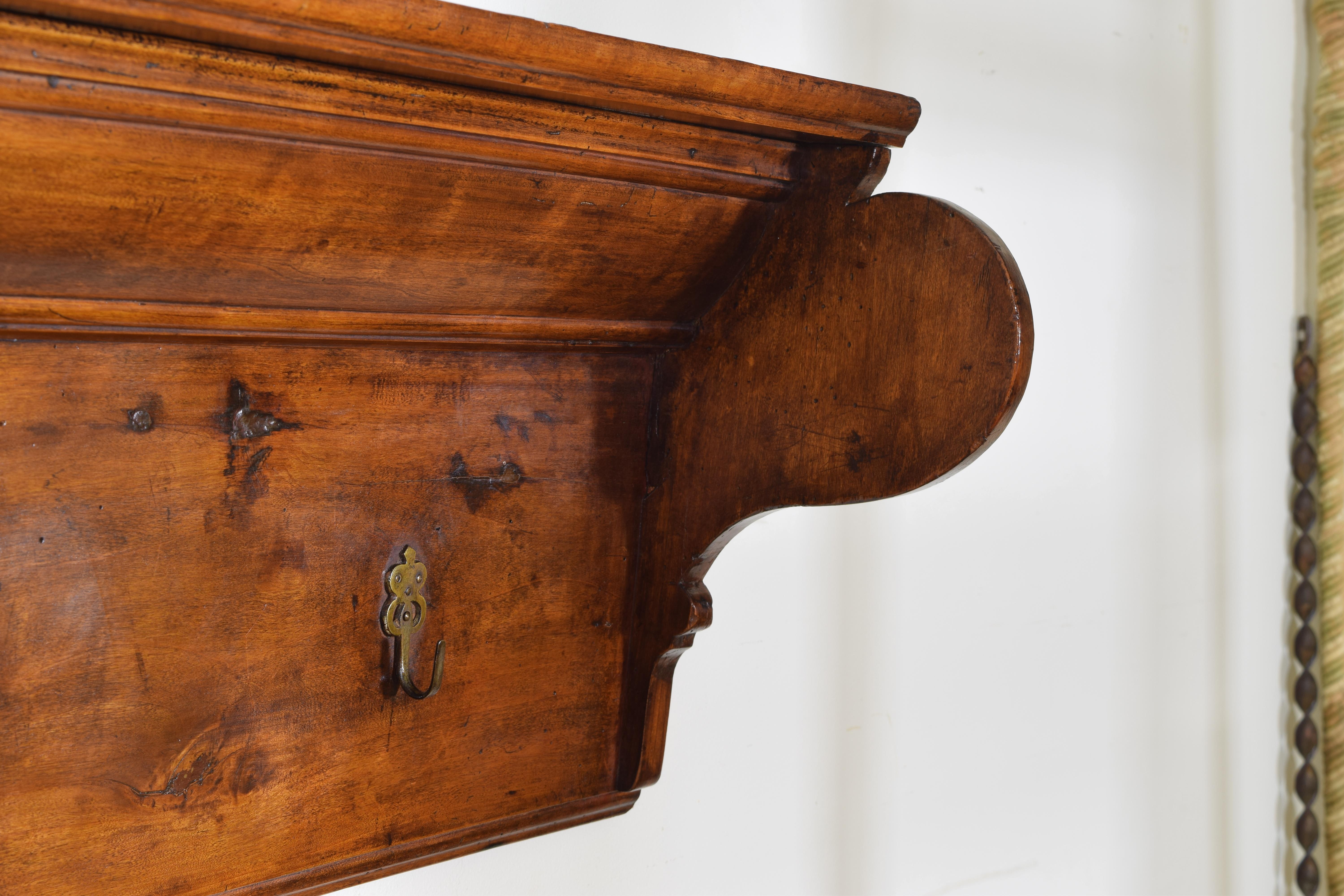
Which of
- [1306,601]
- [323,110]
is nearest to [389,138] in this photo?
[323,110]

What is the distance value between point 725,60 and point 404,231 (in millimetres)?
176

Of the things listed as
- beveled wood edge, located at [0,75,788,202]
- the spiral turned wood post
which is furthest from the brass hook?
the spiral turned wood post

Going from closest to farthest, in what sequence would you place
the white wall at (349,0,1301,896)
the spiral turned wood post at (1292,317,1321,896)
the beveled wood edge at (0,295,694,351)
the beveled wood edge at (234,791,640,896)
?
the beveled wood edge at (0,295,694,351) → the beveled wood edge at (234,791,640,896) → the white wall at (349,0,1301,896) → the spiral turned wood post at (1292,317,1321,896)

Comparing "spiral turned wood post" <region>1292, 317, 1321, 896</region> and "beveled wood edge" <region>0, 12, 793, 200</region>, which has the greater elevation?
"beveled wood edge" <region>0, 12, 793, 200</region>

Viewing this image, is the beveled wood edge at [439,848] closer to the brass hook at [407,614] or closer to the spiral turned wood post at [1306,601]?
the brass hook at [407,614]

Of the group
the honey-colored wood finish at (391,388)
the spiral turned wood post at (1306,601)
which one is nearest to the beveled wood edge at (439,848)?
the honey-colored wood finish at (391,388)

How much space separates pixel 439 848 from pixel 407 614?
0.16 meters

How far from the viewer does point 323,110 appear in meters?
0.43

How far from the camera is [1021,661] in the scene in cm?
102

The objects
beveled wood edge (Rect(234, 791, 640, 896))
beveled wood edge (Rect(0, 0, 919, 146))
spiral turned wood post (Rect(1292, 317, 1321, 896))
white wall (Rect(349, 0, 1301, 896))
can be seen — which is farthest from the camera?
spiral turned wood post (Rect(1292, 317, 1321, 896))

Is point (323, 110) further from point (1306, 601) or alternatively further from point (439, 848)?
point (1306, 601)

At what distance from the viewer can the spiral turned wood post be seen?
123 centimetres

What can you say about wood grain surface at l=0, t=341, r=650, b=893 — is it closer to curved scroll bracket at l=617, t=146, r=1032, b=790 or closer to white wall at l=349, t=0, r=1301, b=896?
curved scroll bracket at l=617, t=146, r=1032, b=790

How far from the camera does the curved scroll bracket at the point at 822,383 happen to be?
A: 1.65 ft
